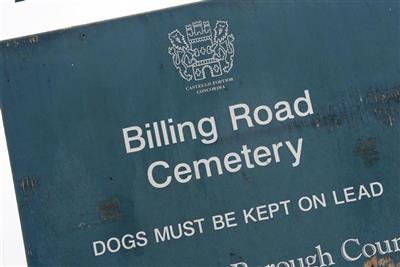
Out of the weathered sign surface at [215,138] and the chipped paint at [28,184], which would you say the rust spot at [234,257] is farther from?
the chipped paint at [28,184]

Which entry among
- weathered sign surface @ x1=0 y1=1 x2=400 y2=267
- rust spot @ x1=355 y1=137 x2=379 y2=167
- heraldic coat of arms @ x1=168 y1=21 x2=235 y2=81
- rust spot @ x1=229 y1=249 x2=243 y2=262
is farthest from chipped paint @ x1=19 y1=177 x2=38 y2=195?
rust spot @ x1=355 y1=137 x2=379 y2=167

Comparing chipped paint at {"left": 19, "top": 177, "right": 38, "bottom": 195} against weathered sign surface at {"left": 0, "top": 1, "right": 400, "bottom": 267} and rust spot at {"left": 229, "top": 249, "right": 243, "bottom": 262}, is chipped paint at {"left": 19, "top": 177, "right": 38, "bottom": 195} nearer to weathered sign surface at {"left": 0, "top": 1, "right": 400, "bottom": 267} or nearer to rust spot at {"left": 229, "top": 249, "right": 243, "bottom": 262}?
weathered sign surface at {"left": 0, "top": 1, "right": 400, "bottom": 267}

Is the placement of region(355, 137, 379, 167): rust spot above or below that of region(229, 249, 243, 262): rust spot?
above

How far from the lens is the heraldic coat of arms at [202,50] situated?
862 cm

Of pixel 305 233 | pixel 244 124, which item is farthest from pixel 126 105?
pixel 305 233

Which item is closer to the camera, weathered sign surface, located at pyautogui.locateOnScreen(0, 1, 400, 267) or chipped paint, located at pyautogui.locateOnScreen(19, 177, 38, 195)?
weathered sign surface, located at pyautogui.locateOnScreen(0, 1, 400, 267)

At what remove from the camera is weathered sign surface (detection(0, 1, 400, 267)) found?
8.48 m

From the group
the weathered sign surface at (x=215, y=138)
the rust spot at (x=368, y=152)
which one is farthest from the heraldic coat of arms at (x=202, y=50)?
the rust spot at (x=368, y=152)

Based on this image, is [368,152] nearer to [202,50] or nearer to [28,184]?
[202,50]

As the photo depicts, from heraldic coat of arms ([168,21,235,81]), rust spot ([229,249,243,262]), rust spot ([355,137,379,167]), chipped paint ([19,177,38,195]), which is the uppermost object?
heraldic coat of arms ([168,21,235,81])

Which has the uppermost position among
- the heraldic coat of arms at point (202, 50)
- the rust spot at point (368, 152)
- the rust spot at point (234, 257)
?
the heraldic coat of arms at point (202, 50)

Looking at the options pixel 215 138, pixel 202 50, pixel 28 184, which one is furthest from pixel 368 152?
pixel 28 184

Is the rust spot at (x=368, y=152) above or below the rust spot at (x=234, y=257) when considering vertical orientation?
above

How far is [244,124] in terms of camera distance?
8.59 m
